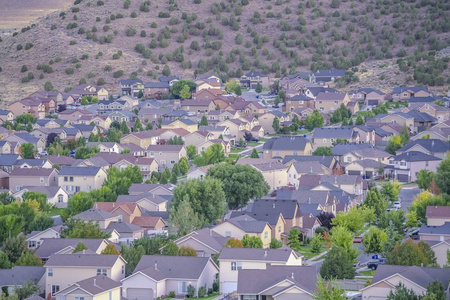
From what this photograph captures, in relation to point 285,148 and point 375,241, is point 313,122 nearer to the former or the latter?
point 285,148

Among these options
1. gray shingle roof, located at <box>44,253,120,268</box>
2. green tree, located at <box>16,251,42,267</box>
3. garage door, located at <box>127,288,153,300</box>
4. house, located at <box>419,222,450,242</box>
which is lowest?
house, located at <box>419,222,450,242</box>

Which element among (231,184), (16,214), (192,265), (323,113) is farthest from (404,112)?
(192,265)

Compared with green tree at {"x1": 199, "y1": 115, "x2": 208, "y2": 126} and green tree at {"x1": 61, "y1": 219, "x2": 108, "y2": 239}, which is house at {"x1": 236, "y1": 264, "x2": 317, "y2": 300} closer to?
green tree at {"x1": 61, "y1": 219, "x2": 108, "y2": 239}

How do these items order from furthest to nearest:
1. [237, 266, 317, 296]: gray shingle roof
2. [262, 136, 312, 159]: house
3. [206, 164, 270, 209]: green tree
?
[262, 136, 312, 159]: house
[206, 164, 270, 209]: green tree
[237, 266, 317, 296]: gray shingle roof

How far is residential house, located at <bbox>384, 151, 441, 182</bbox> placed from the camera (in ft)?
235

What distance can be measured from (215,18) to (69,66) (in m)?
30.8

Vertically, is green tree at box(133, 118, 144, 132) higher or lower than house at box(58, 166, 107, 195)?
lower

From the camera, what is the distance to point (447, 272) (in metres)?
37.6

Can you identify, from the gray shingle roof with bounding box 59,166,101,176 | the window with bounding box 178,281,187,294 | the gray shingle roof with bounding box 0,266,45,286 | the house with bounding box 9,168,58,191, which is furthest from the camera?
the house with bounding box 9,168,58,191

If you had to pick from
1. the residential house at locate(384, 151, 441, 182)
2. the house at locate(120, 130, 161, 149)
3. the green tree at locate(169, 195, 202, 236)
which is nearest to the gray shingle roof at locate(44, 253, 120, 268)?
the green tree at locate(169, 195, 202, 236)

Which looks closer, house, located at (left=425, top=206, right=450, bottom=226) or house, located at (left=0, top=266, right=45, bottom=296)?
house, located at (left=0, top=266, right=45, bottom=296)

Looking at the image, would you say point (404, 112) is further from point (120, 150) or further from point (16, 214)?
point (16, 214)

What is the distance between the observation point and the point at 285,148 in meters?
79.4

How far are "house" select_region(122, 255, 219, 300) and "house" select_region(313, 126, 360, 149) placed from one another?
138ft
